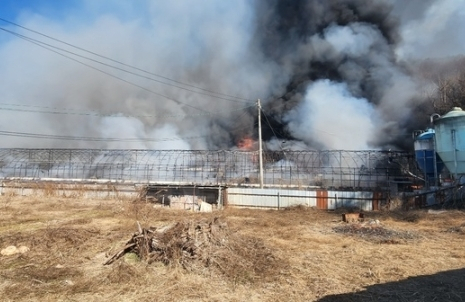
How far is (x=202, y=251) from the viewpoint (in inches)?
268

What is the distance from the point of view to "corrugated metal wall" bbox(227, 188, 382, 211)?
820 inches

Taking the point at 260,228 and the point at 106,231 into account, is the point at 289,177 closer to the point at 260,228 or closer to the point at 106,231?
the point at 260,228

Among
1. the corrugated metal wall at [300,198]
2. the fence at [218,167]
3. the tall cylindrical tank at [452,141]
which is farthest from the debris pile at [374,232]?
the fence at [218,167]

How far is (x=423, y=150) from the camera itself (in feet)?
70.9

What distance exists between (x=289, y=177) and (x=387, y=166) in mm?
8219

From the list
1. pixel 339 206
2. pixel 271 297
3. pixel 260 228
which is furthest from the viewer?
pixel 339 206

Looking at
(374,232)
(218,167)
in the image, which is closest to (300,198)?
(218,167)

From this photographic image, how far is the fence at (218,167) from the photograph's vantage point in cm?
2677

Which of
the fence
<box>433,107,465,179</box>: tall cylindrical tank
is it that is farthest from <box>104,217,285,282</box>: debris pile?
the fence

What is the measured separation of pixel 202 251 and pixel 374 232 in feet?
21.0

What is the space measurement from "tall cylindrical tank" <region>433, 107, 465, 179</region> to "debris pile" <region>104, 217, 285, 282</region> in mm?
15818

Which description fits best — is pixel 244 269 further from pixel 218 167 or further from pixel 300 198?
pixel 218 167

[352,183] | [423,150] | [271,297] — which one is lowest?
[271,297]

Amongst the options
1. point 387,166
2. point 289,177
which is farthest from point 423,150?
point 289,177
